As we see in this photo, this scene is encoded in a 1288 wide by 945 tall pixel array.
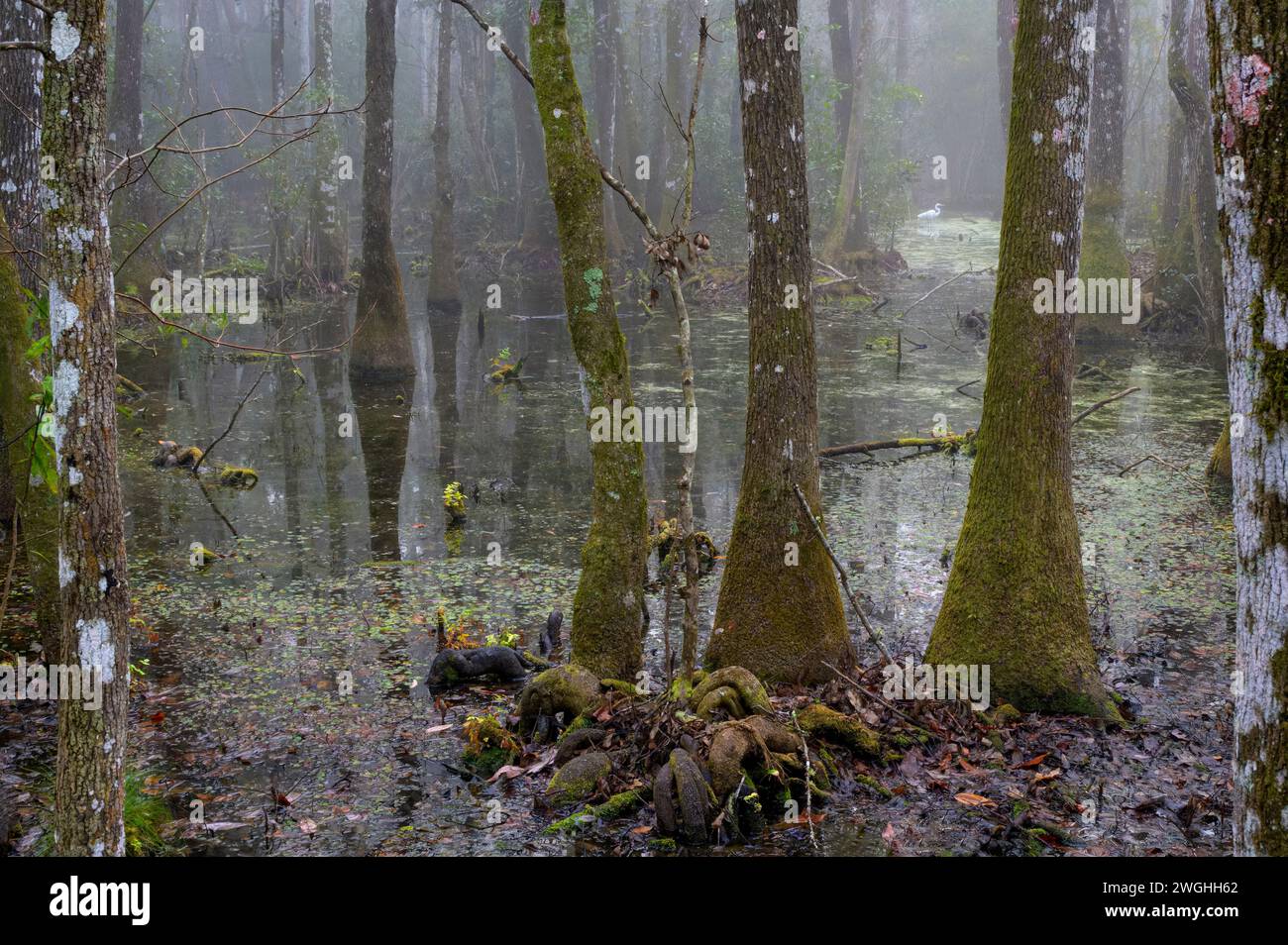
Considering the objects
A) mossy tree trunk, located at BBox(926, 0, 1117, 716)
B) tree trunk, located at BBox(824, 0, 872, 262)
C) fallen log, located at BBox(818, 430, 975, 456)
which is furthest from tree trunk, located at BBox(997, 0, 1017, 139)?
mossy tree trunk, located at BBox(926, 0, 1117, 716)

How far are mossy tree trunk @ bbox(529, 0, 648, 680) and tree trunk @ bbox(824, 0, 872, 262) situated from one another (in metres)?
22.8

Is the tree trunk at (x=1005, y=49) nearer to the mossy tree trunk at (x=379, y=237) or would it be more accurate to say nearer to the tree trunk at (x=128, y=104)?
the mossy tree trunk at (x=379, y=237)

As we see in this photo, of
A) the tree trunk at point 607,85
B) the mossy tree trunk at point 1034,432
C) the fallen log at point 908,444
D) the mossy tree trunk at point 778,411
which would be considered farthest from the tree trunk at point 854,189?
the mossy tree trunk at point 1034,432

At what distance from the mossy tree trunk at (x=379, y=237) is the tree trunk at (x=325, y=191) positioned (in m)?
5.27

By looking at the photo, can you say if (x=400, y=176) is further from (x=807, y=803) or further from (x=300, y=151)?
(x=807, y=803)

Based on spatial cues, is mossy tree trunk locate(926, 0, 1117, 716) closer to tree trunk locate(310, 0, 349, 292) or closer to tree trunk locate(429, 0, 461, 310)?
tree trunk locate(310, 0, 349, 292)

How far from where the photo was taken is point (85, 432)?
3998mm

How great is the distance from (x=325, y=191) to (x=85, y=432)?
70.9ft

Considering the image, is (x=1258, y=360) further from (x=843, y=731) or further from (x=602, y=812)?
(x=602, y=812)

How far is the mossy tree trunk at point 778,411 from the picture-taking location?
6.93 m

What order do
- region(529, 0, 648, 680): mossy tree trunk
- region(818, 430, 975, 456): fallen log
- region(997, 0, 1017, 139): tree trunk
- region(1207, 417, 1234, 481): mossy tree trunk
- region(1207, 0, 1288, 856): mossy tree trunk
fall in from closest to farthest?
1. region(1207, 0, 1288, 856): mossy tree trunk
2. region(529, 0, 648, 680): mossy tree trunk
3. region(1207, 417, 1234, 481): mossy tree trunk
4. region(818, 430, 975, 456): fallen log
5. region(997, 0, 1017, 139): tree trunk

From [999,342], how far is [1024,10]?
6.20ft

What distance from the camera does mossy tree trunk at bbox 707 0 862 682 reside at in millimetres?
6934

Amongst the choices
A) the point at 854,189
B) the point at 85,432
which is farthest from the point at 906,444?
the point at 854,189
